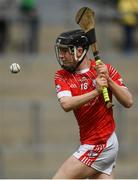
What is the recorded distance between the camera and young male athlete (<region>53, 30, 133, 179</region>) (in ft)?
28.2

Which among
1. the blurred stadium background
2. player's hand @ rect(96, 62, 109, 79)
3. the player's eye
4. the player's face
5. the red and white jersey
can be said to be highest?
the player's eye

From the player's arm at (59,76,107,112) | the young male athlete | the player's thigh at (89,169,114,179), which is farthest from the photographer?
the player's thigh at (89,169,114,179)

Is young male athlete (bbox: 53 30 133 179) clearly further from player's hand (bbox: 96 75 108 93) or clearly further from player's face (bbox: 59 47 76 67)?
player's hand (bbox: 96 75 108 93)

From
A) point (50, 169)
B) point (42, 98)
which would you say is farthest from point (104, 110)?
point (42, 98)

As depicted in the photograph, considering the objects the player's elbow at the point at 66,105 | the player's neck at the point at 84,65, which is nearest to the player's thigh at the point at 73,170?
the player's elbow at the point at 66,105

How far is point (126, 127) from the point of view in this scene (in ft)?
49.6

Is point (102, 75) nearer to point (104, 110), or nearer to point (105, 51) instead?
point (104, 110)

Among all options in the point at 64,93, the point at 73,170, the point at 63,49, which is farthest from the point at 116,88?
the point at 73,170

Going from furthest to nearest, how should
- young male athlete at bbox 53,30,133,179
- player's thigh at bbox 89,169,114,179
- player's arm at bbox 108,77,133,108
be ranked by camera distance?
player's thigh at bbox 89,169,114,179
young male athlete at bbox 53,30,133,179
player's arm at bbox 108,77,133,108

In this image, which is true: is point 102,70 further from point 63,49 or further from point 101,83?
point 63,49

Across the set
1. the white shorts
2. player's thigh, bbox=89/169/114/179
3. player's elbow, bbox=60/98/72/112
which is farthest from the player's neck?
player's thigh, bbox=89/169/114/179

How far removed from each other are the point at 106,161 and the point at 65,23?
27.4 feet

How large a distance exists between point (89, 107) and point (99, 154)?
1.52ft

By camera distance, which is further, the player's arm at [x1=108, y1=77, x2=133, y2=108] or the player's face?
the player's face
